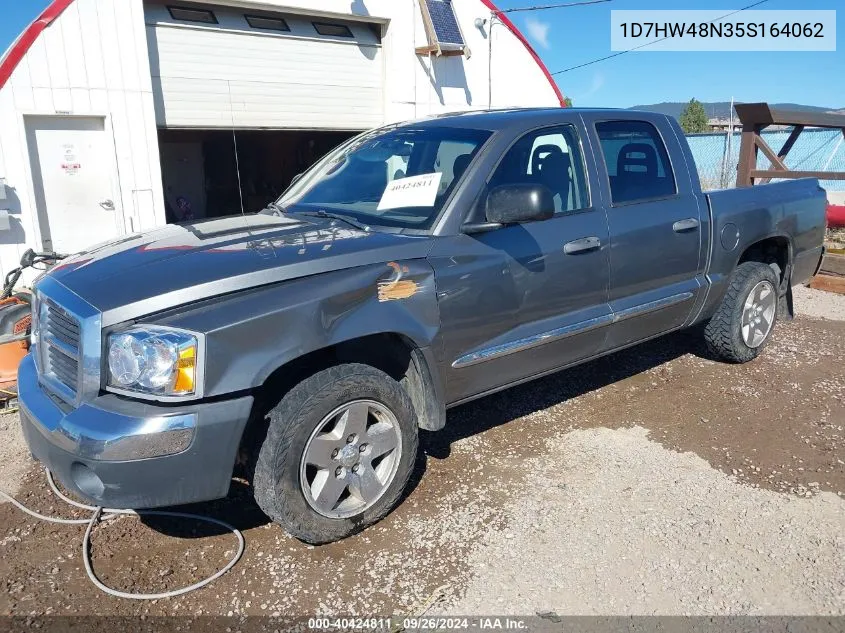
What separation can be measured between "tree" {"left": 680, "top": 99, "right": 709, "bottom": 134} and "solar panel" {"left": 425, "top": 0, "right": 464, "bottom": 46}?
152 feet

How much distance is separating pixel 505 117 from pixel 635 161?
3.68 ft

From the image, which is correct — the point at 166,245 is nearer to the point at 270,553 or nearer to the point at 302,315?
the point at 302,315

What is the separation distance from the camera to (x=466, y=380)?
3.32 m

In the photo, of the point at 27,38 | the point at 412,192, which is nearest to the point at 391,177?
the point at 412,192

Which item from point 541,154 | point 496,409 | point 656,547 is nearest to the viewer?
point 656,547

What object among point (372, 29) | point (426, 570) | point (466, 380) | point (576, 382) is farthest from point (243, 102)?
point (426, 570)

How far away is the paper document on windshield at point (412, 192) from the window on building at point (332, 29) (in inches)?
318

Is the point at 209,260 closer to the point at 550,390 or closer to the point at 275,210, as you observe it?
the point at 275,210

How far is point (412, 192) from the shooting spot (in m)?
3.39

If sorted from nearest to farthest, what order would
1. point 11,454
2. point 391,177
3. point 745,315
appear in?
point 391,177 → point 11,454 → point 745,315

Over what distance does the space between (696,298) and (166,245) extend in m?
3.41

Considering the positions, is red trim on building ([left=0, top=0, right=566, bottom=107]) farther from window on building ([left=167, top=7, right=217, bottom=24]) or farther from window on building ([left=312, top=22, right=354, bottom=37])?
window on building ([left=312, top=22, right=354, bottom=37])

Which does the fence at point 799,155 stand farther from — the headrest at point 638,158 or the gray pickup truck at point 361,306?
the gray pickup truck at point 361,306

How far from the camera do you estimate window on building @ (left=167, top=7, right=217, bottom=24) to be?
9211mm
